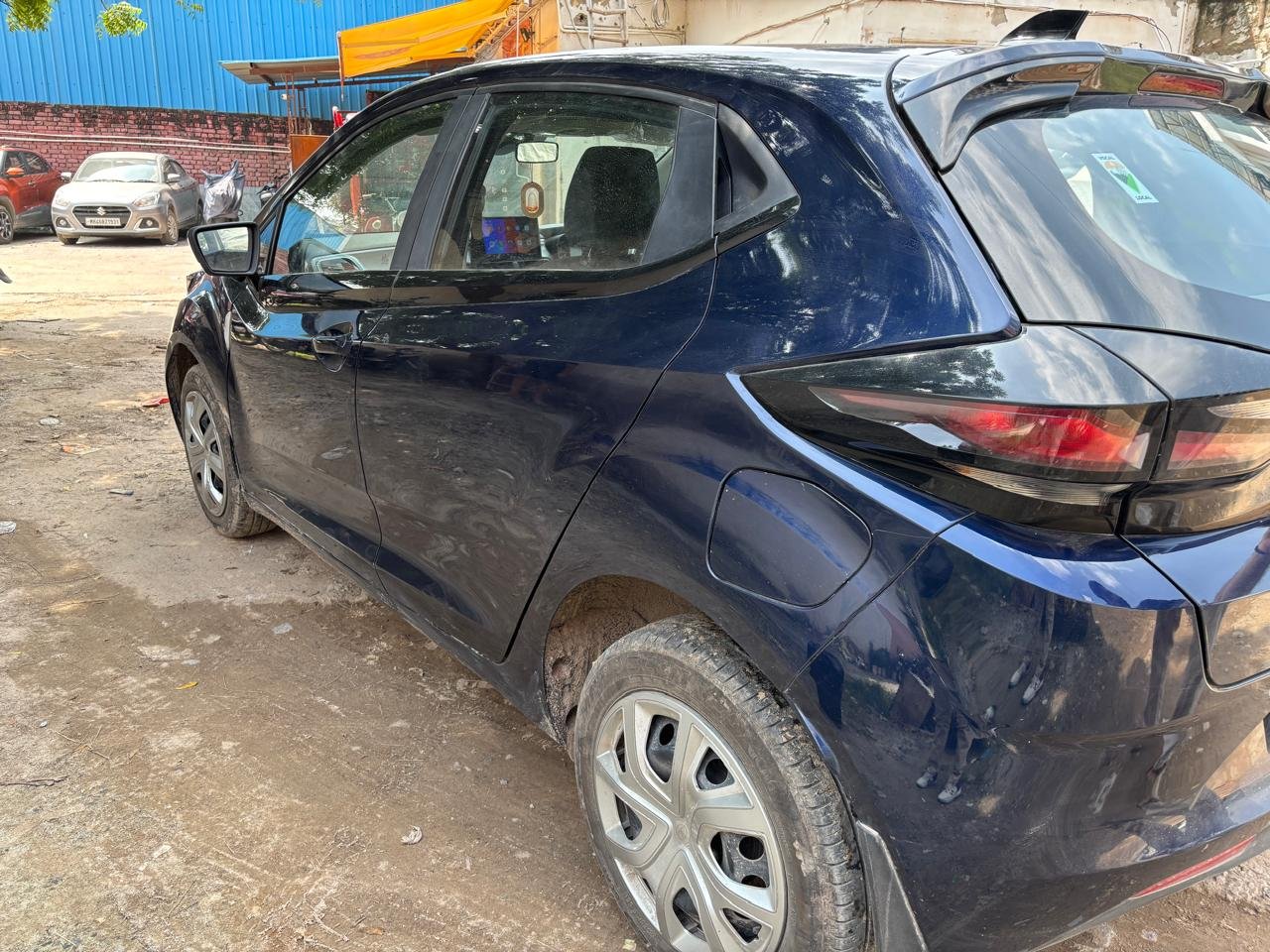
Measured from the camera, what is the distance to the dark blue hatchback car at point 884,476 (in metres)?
1.42

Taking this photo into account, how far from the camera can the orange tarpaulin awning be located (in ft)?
42.5

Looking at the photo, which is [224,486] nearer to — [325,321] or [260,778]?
[325,321]

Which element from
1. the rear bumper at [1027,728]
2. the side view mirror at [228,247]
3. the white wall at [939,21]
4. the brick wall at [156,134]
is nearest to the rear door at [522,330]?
the rear bumper at [1027,728]

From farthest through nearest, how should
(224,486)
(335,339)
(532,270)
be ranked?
(224,486), (335,339), (532,270)

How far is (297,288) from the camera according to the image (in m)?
3.12

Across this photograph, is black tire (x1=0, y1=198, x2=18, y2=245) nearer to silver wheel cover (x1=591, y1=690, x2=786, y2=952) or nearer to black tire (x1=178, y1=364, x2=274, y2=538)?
black tire (x1=178, y1=364, x2=274, y2=538)

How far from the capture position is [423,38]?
13234mm

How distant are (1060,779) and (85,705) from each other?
291cm

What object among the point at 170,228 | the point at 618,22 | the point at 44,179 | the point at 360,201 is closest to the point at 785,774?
the point at 360,201

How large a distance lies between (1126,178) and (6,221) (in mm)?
19312

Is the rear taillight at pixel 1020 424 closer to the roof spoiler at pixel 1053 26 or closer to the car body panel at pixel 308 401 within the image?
the roof spoiler at pixel 1053 26

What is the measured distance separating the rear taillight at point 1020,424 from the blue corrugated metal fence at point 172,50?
21961mm

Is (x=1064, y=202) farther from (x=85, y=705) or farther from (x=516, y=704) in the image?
(x=85, y=705)

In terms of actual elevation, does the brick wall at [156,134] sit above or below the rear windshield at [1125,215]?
above
